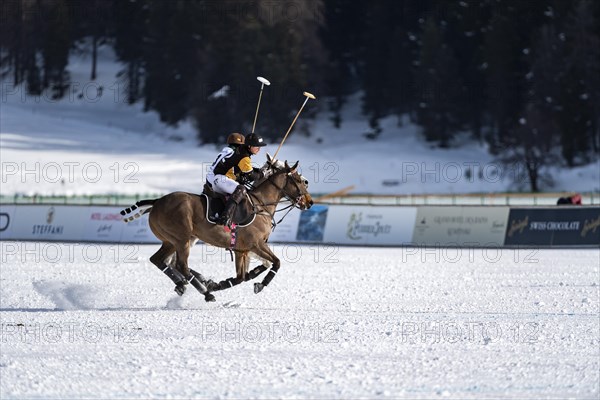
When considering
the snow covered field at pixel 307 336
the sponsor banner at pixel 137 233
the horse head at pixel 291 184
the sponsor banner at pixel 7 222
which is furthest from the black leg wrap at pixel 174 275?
the sponsor banner at pixel 7 222

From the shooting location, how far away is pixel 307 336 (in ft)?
35.5

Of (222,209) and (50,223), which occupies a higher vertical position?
(222,209)

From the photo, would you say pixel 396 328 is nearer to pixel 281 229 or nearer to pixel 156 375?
pixel 156 375

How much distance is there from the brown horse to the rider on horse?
259 mm

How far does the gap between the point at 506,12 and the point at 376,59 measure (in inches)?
443

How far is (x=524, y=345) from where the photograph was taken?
1025 centimetres

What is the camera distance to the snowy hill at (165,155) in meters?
60.4

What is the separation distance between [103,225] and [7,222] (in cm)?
323

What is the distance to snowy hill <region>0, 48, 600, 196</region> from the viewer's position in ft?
198

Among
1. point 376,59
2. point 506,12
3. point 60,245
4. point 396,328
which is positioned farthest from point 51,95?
point 396,328

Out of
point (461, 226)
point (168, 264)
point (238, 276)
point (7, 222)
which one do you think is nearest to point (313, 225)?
point (461, 226)

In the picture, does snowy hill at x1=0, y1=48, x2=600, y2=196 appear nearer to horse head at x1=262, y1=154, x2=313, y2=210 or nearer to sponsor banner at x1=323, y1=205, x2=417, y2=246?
sponsor banner at x1=323, y1=205, x2=417, y2=246

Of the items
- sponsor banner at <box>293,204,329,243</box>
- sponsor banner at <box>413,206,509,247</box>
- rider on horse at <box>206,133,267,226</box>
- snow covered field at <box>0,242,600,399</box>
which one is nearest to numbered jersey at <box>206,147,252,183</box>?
rider on horse at <box>206,133,267,226</box>

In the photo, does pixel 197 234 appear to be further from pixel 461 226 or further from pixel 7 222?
pixel 7 222
